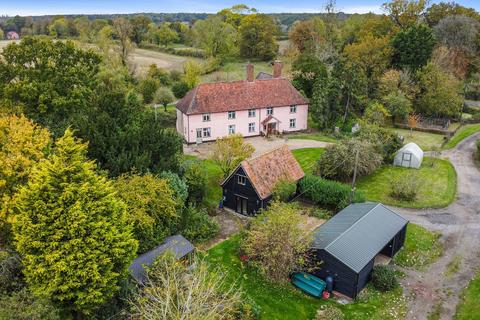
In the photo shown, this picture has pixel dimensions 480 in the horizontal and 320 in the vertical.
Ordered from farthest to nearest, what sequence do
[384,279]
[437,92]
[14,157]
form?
[437,92] < [384,279] < [14,157]

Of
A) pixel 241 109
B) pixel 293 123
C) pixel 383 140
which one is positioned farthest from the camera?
pixel 293 123

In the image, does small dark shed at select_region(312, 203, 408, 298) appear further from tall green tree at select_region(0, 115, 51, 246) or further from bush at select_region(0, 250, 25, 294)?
tall green tree at select_region(0, 115, 51, 246)

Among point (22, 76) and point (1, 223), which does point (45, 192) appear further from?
point (22, 76)

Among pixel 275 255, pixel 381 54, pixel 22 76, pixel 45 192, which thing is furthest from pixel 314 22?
pixel 45 192

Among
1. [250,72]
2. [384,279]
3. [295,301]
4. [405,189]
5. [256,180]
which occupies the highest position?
[250,72]

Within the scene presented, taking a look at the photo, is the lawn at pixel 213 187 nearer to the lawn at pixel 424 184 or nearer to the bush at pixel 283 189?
the bush at pixel 283 189

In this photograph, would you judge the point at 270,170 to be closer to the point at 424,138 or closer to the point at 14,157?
the point at 14,157

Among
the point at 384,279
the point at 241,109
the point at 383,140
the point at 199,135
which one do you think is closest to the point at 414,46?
the point at 383,140

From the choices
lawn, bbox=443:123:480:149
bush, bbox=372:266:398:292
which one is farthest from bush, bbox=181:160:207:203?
lawn, bbox=443:123:480:149
